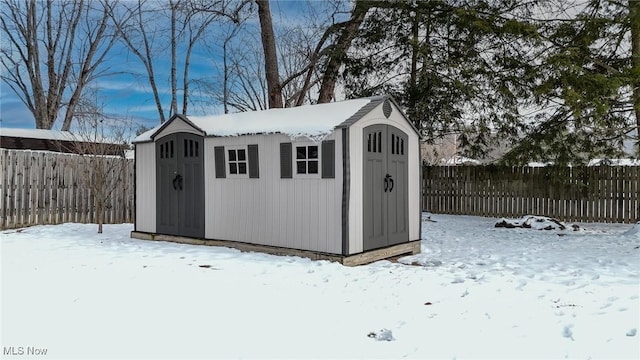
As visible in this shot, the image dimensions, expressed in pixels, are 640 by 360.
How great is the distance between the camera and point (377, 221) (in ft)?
22.5

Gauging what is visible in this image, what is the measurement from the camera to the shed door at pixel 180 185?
26.1 ft

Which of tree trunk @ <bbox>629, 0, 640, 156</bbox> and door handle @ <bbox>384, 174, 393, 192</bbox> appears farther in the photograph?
tree trunk @ <bbox>629, 0, 640, 156</bbox>

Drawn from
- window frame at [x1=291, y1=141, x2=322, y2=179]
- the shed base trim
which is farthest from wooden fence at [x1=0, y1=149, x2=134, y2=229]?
window frame at [x1=291, y1=141, x2=322, y2=179]

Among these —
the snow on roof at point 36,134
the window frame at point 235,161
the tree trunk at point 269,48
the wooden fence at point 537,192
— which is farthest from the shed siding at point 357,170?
the snow on roof at point 36,134

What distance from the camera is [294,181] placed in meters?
6.80

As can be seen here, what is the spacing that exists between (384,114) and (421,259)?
2261 mm

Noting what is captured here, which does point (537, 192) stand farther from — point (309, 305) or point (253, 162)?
point (309, 305)

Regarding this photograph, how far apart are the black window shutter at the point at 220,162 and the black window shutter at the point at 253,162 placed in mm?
574

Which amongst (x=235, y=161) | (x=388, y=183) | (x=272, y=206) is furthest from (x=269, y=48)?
(x=388, y=183)

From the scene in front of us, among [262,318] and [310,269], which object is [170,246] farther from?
[262,318]

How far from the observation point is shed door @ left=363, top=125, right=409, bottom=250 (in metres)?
6.66

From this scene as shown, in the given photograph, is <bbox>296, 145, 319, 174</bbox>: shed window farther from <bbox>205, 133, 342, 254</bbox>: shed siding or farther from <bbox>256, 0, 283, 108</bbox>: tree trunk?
<bbox>256, 0, 283, 108</bbox>: tree trunk

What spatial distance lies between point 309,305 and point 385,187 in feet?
9.80

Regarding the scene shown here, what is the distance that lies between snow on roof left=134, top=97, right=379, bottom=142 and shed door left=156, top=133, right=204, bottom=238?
1.34 ft
